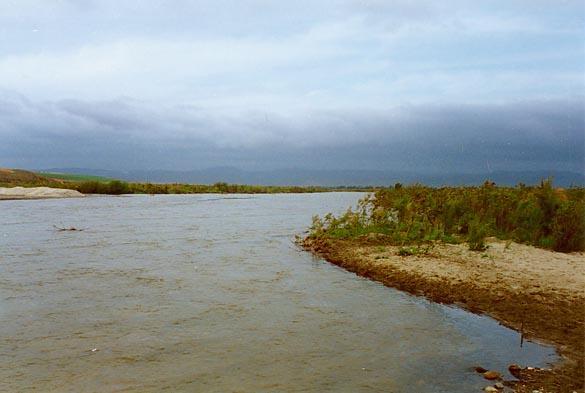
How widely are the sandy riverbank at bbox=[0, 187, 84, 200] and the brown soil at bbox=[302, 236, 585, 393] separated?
60595 millimetres

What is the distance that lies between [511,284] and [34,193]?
236 ft

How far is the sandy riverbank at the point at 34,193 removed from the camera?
223 ft

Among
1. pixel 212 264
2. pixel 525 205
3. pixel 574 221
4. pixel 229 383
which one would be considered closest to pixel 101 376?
Result: pixel 229 383

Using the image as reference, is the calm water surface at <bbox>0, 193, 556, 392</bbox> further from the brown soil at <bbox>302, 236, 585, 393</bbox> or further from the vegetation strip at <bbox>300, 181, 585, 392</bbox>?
the vegetation strip at <bbox>300, 181, 585, 392</bbox>

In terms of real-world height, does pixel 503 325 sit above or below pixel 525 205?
below

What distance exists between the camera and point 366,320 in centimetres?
1222

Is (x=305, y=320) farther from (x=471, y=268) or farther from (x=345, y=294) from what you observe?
(x=471, y=268)

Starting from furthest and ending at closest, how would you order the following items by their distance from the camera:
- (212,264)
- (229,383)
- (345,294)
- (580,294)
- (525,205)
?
(525,205)
(212,264)
(345,294)
(580,294)
(229,383)

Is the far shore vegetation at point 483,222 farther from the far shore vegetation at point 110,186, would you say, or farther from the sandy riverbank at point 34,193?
the far shore vegetation at point 110,186

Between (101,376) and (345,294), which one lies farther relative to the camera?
(345,294)

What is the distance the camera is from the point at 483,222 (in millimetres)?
23578

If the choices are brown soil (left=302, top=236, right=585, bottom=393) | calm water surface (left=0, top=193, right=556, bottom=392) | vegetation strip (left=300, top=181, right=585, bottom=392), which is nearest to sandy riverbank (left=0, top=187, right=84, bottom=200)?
calm water surface (left=0, top=193, right=556, bottom=392)

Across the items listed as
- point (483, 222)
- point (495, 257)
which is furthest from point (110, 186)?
point (495, 257)

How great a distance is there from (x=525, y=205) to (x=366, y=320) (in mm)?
14386
